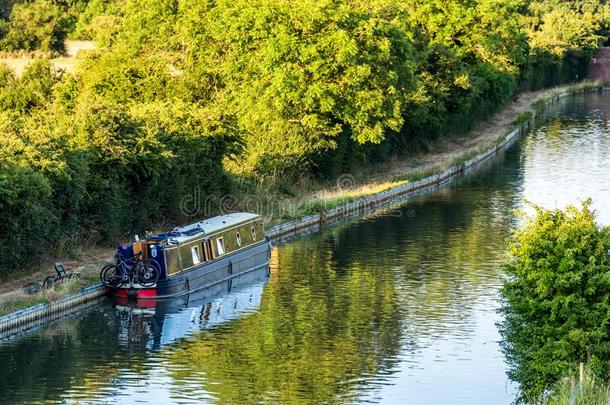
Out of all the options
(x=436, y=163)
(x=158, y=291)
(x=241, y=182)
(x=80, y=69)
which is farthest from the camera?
(x=436, y=163)

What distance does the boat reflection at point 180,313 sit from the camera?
35875 mm

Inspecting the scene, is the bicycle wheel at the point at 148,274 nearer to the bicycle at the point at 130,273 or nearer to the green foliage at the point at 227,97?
the bicycle at the point at 130,273

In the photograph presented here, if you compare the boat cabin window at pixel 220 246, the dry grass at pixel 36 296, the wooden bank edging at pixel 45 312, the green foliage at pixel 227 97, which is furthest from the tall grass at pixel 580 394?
the boat cabin window at pixel 220 246

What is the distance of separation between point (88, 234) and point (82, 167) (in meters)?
3.08

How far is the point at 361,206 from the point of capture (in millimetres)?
58531

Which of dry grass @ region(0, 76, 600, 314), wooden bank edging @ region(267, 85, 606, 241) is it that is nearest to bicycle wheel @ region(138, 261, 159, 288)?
dry grass @ region(0, 76, 600, 314)

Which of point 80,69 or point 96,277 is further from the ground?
point 80,69

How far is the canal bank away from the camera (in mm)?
35562

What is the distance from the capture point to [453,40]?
284 ft

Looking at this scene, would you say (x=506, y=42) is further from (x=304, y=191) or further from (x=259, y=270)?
(x=259, y=270)

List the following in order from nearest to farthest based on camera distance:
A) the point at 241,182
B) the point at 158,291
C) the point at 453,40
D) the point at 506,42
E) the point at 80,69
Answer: the point at 158,291
the point at 241,182
the point at 80,69
the point at 453,40
the point at 506,42

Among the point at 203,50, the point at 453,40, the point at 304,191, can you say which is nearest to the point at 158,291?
the point at 304,191

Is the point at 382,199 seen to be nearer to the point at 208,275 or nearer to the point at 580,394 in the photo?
the point at 208,275

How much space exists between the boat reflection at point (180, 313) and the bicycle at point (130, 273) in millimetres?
591
